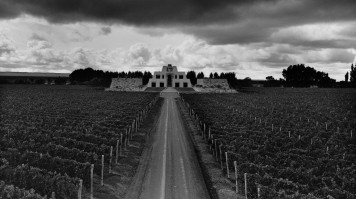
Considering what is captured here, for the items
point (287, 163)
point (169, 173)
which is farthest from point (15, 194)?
point (287, 163)

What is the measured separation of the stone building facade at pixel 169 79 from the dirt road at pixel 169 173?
138 meters

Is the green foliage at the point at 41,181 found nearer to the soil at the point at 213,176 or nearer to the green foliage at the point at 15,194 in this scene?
the green foliage at the point at 15,194

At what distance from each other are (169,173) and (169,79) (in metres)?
155

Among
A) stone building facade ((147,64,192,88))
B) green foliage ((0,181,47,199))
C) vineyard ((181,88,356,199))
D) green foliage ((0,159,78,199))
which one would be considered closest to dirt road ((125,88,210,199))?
vineyard ((181,88,356,199))

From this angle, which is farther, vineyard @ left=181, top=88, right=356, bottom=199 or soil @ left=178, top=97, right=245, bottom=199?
soil @ left=178, top=97, right=245, bottom=199

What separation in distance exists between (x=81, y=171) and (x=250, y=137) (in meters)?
17.4

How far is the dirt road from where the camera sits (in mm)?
19672

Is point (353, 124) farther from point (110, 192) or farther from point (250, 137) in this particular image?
point (110, 192)

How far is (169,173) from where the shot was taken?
76.7 ft

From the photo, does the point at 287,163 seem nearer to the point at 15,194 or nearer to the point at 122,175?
the point at 122,175

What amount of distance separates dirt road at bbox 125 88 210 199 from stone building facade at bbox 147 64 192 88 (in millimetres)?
137768

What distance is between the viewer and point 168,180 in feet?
71.5

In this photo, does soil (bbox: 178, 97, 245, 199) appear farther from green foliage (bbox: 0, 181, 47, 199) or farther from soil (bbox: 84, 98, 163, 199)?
green foliage (bbox: 0, 181, 47, 199)

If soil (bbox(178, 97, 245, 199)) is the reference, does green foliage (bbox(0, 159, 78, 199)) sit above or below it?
above
